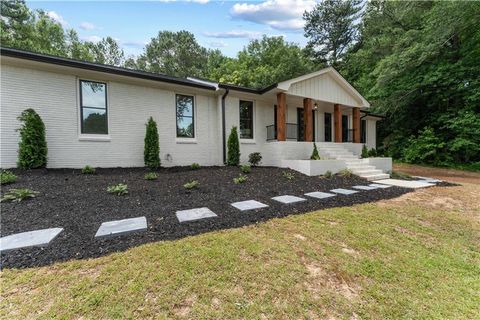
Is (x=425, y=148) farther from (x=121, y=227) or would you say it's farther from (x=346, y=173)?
(x=121, y=227)

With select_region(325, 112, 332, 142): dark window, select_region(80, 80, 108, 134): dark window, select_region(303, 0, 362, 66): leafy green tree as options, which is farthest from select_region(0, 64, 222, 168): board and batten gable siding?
select_region(303, 0, 362, 66): leafy green tree

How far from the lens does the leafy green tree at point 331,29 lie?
69.2 feet

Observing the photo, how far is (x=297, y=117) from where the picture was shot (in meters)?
11.8

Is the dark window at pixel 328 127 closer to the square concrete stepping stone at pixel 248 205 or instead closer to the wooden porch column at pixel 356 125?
the wooden porch column at pixel 356 125

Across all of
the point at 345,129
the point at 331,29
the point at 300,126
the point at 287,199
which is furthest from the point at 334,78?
the point at 331,29

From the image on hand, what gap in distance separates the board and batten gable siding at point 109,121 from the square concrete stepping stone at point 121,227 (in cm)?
474

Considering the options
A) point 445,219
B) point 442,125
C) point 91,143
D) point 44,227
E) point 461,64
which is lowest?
point 445,219

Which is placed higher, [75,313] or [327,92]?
[327,92]

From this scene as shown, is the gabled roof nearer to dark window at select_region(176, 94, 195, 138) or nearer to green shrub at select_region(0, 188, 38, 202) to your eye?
dark window at select_region(176, 94, 195, 138)

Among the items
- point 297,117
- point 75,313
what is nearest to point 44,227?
point 75,313

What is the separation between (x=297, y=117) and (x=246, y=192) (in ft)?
25.6

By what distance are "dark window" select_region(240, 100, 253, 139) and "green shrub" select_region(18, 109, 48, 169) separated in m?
6.76

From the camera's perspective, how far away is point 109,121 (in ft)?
23.5

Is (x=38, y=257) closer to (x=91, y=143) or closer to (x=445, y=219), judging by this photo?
(x=91, y=143)
